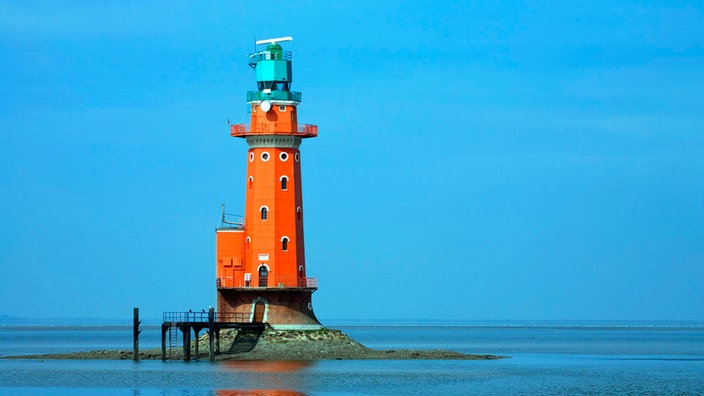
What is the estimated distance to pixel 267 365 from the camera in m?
70.7

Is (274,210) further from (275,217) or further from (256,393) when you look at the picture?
(256,393)

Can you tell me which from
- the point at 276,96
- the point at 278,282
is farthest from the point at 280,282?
the point at 276,96

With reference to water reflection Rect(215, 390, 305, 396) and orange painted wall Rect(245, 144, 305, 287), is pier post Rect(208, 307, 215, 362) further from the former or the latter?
water reflection Rect(215, 390, 305, 396)

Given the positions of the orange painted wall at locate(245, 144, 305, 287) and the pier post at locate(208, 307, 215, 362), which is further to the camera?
the orange painted wall at locate(245, 144, 305, 287)

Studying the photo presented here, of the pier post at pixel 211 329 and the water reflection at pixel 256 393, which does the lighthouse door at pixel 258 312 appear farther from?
the water reflection at pixel 256 393

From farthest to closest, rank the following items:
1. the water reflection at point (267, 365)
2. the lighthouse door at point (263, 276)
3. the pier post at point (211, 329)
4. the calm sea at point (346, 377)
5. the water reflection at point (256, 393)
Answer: the lighthouse door at point (263, 276)
the pier post at point (211, 329)
the water reflection at point (267, 365)
the calm sea at point (346, 377)
the water reflection at point (256, 393)

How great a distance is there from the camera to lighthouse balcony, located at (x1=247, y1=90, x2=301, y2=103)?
74.9 m

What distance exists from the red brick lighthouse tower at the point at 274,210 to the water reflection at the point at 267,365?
93.7 inches

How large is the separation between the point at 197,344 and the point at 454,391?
17.8 metres

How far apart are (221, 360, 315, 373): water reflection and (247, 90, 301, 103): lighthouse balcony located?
1276 centimetres

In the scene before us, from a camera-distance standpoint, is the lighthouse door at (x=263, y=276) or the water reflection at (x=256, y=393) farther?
the lighthouse door at (x=263, y=276)

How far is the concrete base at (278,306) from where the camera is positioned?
74312 mm

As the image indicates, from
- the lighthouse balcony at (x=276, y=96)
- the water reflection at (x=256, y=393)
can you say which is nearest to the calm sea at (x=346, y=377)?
the water reflection at (x=256, y=393)

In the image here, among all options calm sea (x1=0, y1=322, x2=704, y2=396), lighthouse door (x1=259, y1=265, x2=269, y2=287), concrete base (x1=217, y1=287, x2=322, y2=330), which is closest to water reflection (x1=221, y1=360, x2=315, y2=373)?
calm sea (x1=0, y1=322, x2=704, y2=396)
